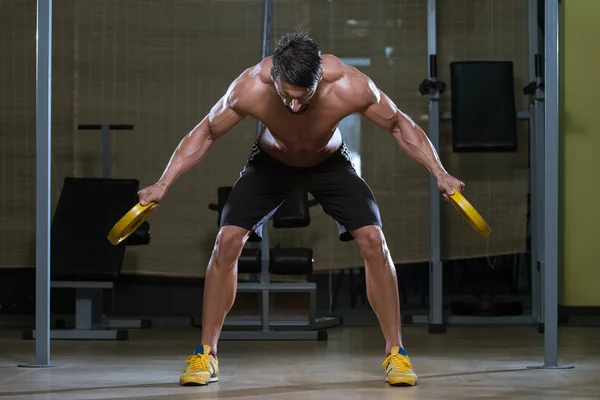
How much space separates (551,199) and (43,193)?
217 cm

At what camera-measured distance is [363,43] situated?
6.06 m

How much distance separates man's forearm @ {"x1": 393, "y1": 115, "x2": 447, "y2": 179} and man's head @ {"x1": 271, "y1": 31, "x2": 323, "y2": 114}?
0.43m

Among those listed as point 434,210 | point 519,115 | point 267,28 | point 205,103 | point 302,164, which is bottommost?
point 434,210

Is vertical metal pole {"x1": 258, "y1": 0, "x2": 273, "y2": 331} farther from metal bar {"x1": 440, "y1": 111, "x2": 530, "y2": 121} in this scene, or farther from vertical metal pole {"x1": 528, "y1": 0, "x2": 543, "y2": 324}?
vertical metal pole {"x1": 528, "y1": 0, "x2": 543, "y2": 324}

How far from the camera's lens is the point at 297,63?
3104 millimetres

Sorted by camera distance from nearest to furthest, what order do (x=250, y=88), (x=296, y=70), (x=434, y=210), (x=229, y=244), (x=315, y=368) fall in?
(x=296, y=70)
(x=250, y=88)
(x=229, y=244)
(x=315, y=368)
(x=434, y=210)

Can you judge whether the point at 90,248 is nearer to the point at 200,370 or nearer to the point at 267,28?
the point at 267,28

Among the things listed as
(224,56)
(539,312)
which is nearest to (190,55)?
(224,56)

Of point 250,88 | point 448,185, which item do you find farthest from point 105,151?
point 448,185

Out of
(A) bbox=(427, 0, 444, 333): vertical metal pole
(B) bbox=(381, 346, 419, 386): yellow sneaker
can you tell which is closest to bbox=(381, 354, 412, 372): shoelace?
(B) bbox=(381, 346, 419, 386): yellow sneaker

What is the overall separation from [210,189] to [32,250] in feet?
3.99

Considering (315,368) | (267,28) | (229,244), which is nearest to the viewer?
(229,244)

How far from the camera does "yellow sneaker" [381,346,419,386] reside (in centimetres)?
344

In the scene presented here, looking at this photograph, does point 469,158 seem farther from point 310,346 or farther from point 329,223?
point 310,346
